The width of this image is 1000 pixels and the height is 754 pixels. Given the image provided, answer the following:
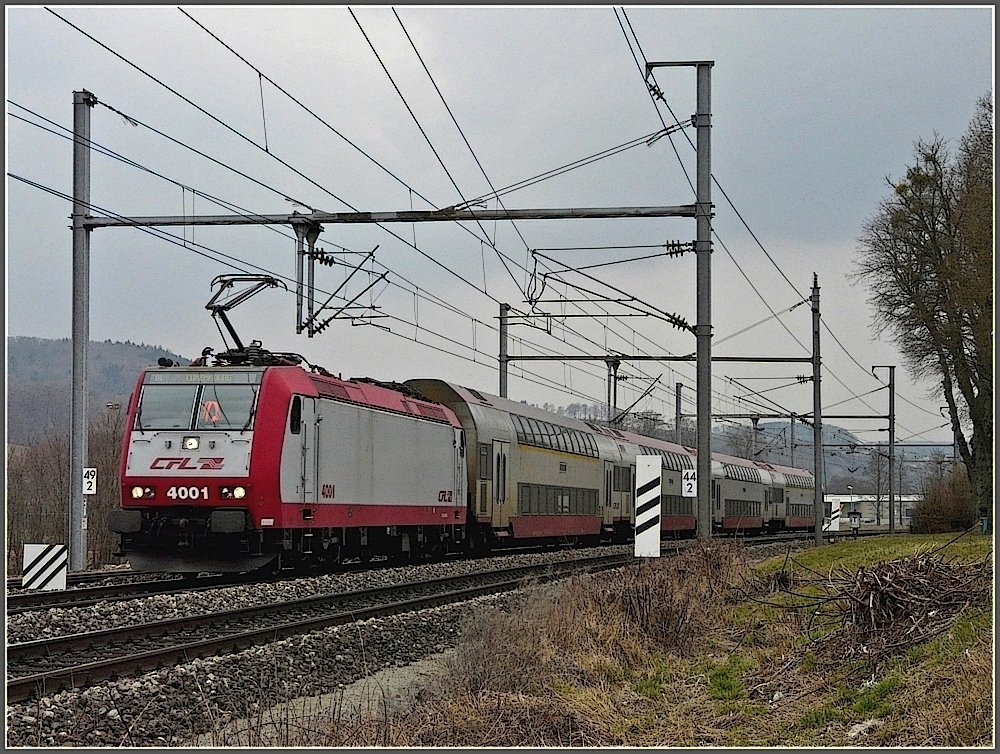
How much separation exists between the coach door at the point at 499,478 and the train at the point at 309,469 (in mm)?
49

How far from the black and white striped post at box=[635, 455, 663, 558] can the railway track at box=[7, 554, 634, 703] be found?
300 cm

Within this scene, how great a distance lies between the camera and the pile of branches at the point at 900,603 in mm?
11508

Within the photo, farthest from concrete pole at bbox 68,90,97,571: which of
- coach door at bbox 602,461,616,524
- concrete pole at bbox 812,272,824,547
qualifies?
concrete pole at bbox 812,272,824,547

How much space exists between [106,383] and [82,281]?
26.4m

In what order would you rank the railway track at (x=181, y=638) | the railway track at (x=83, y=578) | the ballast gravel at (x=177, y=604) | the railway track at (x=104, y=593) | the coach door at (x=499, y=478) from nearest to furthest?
1. the railway track at (x=181, y=638)
2. the ballast gravel at (x=177, y=604)
3. the railway track at (x=104, y=593)
4. the railway track at (x=83, y=578)
5. the coach door at (x=499, y=478)

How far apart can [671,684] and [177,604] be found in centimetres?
752

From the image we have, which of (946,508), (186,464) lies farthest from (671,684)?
(946,508)

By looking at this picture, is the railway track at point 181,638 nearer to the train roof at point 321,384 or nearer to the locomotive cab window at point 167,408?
the train roof at point 321,384

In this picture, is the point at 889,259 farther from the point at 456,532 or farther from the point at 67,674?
the point at 67,674

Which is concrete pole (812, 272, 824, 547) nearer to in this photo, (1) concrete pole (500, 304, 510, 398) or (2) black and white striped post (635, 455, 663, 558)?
(1) concrete pole (500, 304, 510, 398)

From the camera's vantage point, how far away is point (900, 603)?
12008 millimetres

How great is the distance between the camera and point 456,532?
28.9m

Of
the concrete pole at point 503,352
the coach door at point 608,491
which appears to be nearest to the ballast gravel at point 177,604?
the concrete pole at point 503,352

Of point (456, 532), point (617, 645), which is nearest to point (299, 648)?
point (617, 645)
